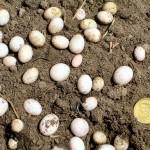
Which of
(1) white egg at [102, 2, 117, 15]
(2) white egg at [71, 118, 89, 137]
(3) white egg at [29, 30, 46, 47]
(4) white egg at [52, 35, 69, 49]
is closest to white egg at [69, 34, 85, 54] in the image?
(4) white egg at [52, 35, 69, 49]

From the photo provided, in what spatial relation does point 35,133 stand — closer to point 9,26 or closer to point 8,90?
point 8,90

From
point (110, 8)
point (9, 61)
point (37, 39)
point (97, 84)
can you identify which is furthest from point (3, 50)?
point (110, 8)

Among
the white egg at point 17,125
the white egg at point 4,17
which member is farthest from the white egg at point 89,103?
the white egg at point 4,17

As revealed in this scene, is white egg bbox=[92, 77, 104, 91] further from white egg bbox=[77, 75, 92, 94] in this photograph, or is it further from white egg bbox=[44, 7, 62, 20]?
white egg bbox=[44, 7, 62, 20]

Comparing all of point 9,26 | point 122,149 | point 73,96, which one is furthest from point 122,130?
point 9,26

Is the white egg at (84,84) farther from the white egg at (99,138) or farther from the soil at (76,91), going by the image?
the white egg at (99,138)

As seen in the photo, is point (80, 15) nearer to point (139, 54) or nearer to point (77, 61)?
point (77, 61)
